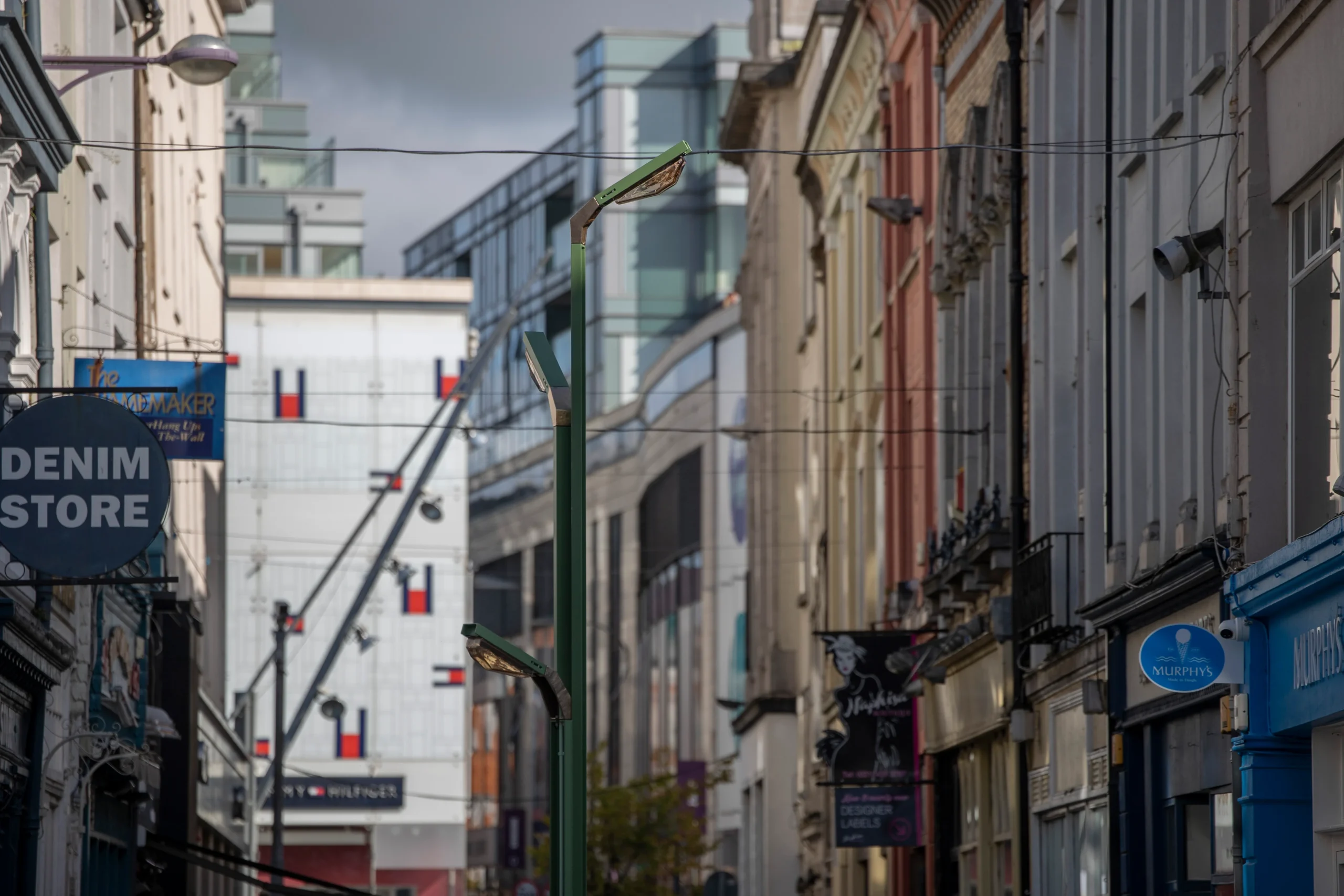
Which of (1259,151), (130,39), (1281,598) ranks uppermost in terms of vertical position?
(130,39)

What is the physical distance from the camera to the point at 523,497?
112 m

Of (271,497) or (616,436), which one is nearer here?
(271,497)

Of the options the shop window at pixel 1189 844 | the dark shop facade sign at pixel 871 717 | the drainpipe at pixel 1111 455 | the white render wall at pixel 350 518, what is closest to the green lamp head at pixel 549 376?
the shop window at pixel 1189 844

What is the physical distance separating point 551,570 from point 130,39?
281 ft

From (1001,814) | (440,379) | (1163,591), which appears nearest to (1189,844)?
(1163,591)

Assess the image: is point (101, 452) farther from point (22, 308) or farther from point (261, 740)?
point (261, 740)

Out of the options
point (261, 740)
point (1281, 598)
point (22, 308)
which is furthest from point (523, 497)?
point (1281, 598)

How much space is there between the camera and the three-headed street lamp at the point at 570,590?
1441 cm

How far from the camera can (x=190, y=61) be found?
64.2 ft

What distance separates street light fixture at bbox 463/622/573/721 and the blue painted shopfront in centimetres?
464

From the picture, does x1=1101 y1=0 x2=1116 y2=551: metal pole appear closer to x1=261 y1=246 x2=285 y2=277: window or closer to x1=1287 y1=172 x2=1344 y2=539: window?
x1=1287 y1=172 x2=1344 y2=539: window

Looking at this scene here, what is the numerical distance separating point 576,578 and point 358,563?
60119mm

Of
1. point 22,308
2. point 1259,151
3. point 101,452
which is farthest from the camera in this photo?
point 22,308

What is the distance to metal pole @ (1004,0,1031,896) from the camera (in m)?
25.1
